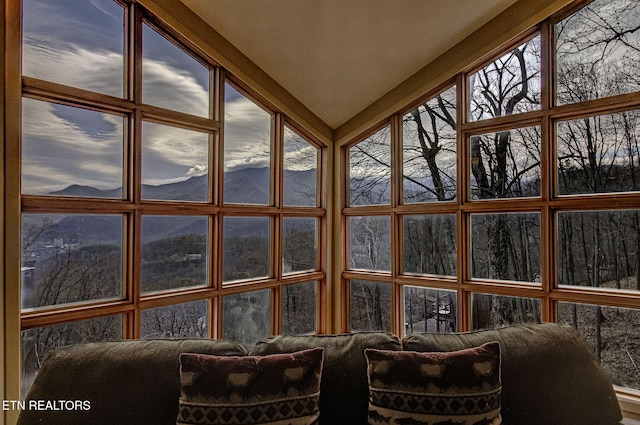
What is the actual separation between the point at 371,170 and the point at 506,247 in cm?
118

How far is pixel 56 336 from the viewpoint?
1.97 m

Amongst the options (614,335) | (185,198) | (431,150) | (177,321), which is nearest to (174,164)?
(185,198)

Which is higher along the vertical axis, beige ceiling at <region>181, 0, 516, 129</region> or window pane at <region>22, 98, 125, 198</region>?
beige ceiling at <region>181, 0, 516, 129</region>

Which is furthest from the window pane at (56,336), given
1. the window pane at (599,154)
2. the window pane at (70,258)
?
the window pane at (599,154)

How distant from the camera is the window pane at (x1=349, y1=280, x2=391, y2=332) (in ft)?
9.86

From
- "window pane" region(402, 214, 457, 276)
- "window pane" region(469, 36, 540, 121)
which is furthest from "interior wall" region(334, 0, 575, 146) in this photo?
"window pane" region(402, 214, 457, 276)

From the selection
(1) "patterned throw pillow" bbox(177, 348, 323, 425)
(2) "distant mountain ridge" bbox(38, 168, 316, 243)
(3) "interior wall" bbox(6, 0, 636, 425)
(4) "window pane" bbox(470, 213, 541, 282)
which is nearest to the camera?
(1) "patterned throw pillow" bbox(177, 348, 323, 425)

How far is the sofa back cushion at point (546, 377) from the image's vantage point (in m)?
1.47

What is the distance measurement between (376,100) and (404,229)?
1046mm

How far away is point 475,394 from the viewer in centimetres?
137

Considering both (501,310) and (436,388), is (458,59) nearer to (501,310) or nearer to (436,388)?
(501,310)

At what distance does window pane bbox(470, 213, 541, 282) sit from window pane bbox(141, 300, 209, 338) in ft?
6.23

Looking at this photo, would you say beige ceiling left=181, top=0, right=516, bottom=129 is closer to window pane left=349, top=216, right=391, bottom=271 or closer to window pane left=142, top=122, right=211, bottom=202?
window pane left=142, top=122, right=211, bottom=202

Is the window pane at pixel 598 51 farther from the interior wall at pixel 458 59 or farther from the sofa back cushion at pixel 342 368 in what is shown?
the sofa back cushion at pixel 342 368
